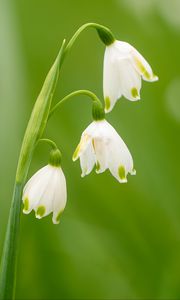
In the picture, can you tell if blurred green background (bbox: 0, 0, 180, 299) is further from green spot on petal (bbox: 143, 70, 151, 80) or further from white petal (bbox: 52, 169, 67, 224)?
green spot on petal (bbox: 143, 70, 151, 80)

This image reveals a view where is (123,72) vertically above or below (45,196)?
above

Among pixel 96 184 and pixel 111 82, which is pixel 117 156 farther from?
pixel 96 184

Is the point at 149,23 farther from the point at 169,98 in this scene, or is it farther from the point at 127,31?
the point at 169,98

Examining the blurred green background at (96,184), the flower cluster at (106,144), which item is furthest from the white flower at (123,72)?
the blurred green background at (96,184)

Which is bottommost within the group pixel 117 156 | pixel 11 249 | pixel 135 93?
pixel 11 249

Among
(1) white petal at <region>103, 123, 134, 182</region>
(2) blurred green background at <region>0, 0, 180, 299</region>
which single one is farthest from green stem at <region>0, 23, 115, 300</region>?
(2) blurred green background at <region>0, 0, 180, 299</region>

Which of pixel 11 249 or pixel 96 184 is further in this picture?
pixel 96 184

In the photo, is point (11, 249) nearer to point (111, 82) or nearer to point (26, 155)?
point (26, 155)

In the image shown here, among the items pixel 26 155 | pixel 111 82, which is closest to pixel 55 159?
pixel 26 155
